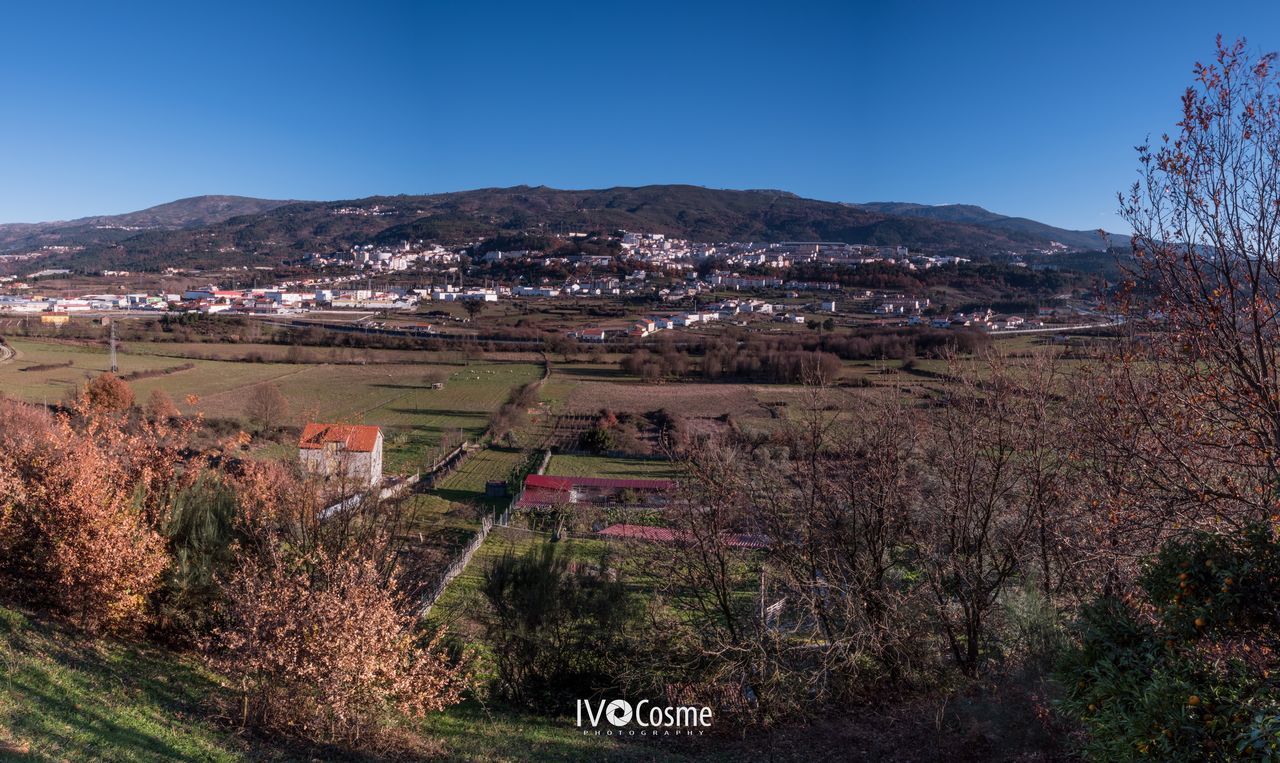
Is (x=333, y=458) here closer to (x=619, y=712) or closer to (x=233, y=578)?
(x=233, y=578)

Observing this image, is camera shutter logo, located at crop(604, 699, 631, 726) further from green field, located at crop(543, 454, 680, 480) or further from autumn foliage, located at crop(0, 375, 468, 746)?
green field, located at crop(543, 454, 680, 480)

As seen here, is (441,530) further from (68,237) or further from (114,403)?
(68,237)

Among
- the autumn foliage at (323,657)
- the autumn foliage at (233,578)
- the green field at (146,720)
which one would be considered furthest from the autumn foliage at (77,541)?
the autumn foliage at (323,657)

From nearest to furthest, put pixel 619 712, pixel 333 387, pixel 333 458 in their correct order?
1. pixel 619 712
2. pixel 333 458
3. pixel 333 387

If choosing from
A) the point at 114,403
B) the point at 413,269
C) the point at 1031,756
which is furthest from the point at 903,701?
the point at 413,269

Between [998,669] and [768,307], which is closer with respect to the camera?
[998,669]

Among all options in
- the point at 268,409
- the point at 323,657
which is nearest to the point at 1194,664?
the point at 323,657
